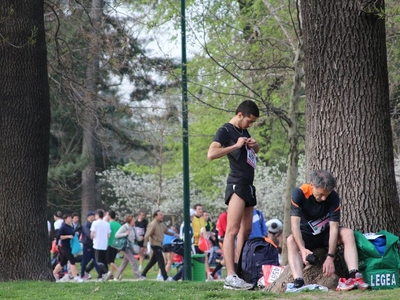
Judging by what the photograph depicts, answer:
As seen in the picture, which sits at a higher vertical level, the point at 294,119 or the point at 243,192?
the point at 294,119

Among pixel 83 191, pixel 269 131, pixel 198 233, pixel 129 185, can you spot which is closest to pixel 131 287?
pixel 198 233

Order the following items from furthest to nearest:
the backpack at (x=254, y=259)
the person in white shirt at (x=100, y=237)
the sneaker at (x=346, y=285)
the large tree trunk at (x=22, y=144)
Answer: the person in white shirt at (x=100, y=237), the large tree trunk at (x=22, y=144), the backpack at (x=254, y=259), the sneaker at (x=346, y=285)

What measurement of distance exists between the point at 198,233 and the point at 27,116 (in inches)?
405

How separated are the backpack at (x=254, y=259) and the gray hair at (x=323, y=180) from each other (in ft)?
5.18

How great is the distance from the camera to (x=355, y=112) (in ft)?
29.9

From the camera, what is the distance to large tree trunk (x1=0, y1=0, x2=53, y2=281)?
473 inches

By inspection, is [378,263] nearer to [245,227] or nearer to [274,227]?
[245,227]

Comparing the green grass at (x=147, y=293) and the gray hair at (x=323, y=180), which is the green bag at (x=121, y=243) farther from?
the gray hair at (x=323, y=180)

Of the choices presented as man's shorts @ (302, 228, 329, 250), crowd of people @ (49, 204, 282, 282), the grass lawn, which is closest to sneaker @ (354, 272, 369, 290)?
the grass lawn

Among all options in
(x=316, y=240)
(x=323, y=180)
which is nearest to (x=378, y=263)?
(x=316, y=240)

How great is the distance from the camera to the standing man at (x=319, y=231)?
8.19 metres

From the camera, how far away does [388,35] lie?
1756cm

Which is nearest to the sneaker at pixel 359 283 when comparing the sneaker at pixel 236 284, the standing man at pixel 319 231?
the standing man at pixel 319 231

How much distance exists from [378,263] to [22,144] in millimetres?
6303
